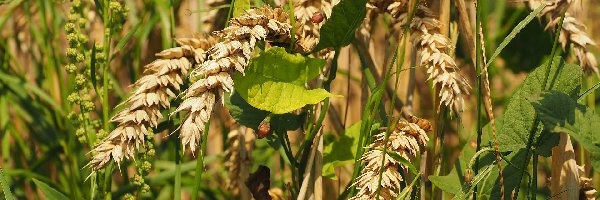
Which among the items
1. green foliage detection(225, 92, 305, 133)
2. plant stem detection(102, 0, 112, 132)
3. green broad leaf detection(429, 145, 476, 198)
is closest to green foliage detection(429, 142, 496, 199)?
green broad leaf detection(429, 145, 476, 198)

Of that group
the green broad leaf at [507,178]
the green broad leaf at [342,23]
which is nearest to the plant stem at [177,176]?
the green broad leaf at [342,23]

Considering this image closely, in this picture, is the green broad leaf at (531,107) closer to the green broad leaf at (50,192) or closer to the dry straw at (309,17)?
the dry straw at (309,17)

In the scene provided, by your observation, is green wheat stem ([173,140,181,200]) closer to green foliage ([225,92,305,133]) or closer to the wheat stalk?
green foliage ([225,92,305,133])

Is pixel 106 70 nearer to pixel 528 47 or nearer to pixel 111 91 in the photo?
pixel 111 91

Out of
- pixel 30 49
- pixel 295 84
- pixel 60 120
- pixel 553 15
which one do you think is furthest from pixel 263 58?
pixel 30 49

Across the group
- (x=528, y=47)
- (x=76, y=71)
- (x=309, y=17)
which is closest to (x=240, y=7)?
(x=309, y=17)

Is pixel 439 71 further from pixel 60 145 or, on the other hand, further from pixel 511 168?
pixel 60 145
